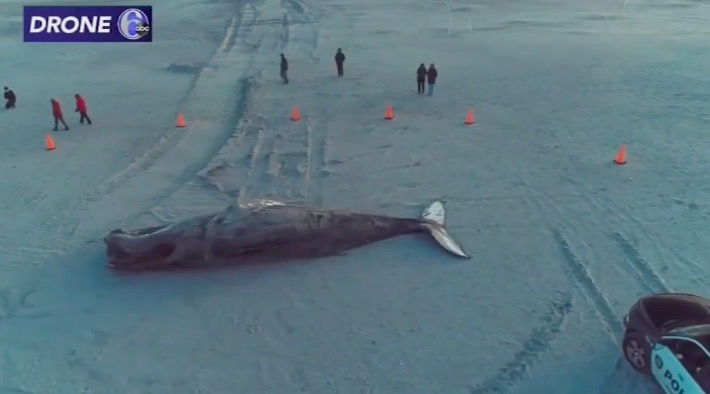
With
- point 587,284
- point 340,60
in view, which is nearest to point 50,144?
point 340,60

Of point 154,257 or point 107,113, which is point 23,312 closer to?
point 154,257

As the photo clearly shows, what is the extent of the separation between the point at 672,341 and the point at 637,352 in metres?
0.82

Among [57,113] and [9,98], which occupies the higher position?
[9,98]

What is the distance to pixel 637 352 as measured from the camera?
27.8 ft

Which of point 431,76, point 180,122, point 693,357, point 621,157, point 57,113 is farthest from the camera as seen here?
point 431,76

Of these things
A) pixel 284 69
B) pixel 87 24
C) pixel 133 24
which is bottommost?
pixel 284 69

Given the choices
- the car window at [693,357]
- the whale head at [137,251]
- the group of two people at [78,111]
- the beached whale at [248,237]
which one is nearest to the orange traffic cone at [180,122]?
the group of two people at [78,111]

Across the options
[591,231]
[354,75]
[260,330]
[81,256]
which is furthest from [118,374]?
[354,75]

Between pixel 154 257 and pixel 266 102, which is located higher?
pixel 266 102

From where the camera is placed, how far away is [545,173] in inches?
598

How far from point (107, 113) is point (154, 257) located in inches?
427

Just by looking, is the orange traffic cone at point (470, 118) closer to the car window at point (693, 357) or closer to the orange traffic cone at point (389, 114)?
the orange traffic cone at point (389, 114)

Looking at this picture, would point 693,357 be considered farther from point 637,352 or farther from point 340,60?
point 340,60

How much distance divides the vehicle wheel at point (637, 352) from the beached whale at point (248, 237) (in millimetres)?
3613
